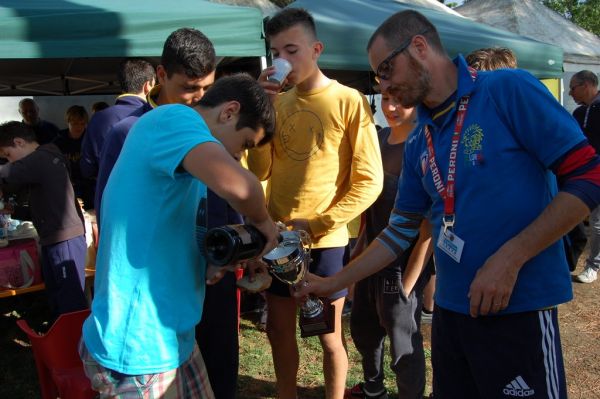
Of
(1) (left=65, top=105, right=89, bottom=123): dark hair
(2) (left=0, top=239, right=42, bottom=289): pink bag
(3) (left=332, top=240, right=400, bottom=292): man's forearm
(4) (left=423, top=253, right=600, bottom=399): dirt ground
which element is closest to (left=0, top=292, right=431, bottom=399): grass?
(2) (left=0, top=239, right=42, bottom=289): pink bag

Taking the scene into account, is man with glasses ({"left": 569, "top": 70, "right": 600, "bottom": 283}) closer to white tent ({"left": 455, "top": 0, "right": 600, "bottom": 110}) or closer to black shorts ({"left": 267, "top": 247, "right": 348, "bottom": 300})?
black shorts ({"left": 267, "top": 247, "right": 348, "bottom": 300})

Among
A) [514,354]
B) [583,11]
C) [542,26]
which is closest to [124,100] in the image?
[514,354]

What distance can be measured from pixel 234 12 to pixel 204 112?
2586mm

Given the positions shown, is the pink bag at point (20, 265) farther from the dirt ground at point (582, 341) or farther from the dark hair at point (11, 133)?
the dirt ground at point (582, 341)

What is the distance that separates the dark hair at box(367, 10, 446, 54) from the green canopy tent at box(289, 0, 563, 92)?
296 cm

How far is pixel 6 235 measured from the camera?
3.87 metres

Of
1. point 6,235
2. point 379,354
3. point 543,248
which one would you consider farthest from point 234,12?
point 543,248

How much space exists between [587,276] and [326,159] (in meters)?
4.33

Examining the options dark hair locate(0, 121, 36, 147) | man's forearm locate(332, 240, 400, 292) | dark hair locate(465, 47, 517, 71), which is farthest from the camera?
dark hair locate(0, 121, 36, 147)

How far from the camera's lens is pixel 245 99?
1529 mm

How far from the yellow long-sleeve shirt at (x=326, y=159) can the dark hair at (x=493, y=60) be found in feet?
2.00

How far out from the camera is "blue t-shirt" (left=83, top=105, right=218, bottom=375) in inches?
55.6

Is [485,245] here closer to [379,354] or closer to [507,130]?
[507,130]

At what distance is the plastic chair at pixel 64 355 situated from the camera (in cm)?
231
